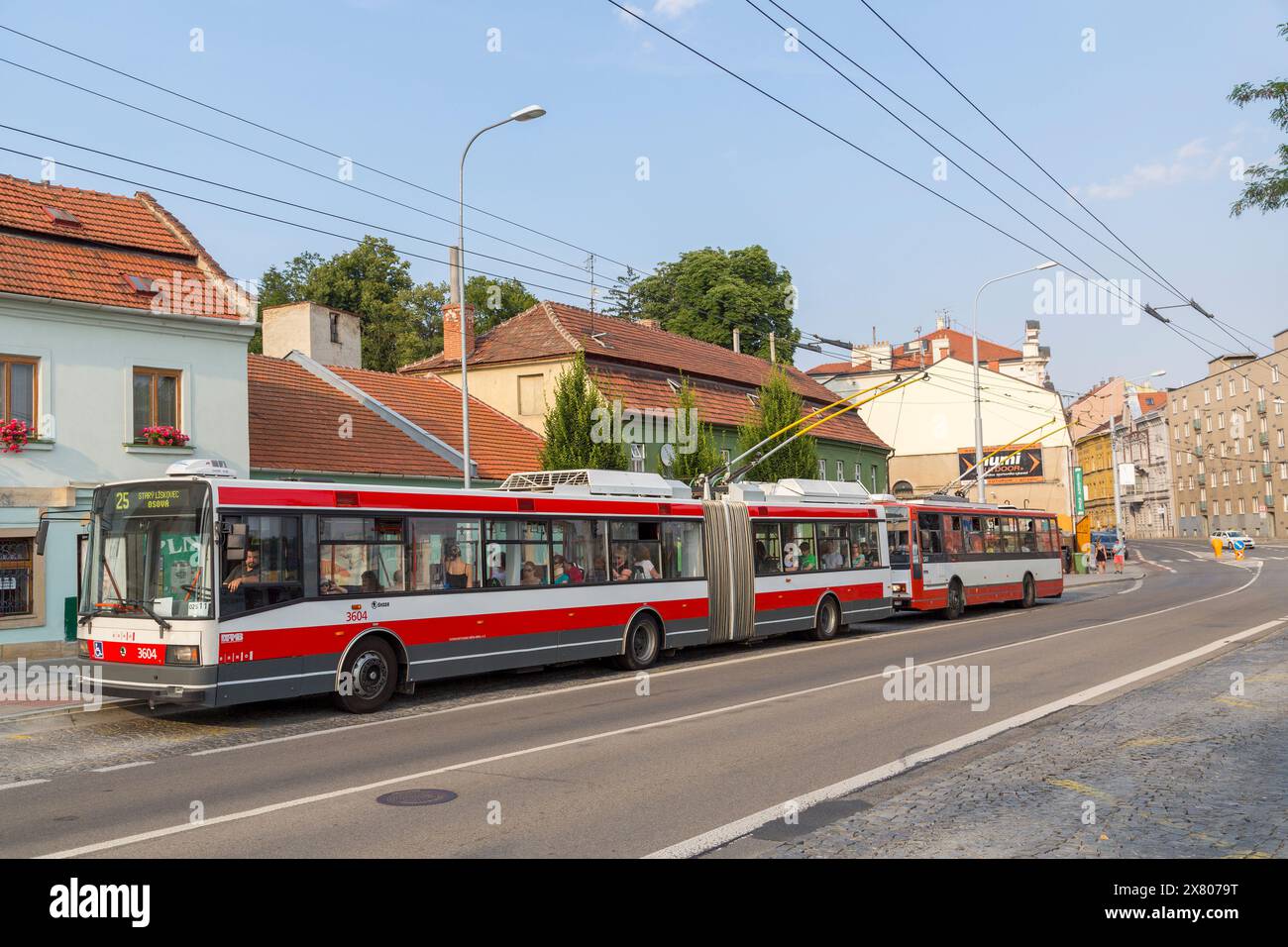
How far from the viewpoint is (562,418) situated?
27984 millimetres

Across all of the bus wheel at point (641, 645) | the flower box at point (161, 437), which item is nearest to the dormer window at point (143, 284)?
the flower box at point (161, 437)

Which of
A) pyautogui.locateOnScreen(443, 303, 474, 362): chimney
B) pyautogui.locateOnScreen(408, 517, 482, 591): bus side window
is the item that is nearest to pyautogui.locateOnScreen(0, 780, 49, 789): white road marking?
pyautogui.locateOnScreen(408, 517, 482, 591): bus side window

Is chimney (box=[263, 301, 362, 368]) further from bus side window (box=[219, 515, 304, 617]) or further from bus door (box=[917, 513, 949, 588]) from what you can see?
bus side window (box=[219, 515, 304, 617])

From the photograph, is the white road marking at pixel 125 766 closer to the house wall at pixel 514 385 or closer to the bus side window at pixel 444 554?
the bus side window at pixel 444 554

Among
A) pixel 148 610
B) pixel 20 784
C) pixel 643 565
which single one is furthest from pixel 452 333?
pixel 20 784

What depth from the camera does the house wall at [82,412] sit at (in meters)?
18.4

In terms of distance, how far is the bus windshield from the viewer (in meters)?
12.0

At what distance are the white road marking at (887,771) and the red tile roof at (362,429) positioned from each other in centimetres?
1653

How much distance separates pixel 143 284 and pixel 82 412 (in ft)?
9.32

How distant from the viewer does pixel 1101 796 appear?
765 centimetres

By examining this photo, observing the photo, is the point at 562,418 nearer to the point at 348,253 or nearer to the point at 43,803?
the point at 43,803

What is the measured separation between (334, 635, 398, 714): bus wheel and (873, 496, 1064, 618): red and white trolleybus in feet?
49.0

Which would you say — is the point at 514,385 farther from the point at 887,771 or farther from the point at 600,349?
the point at 887,771
